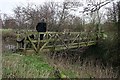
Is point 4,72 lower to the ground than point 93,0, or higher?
lower

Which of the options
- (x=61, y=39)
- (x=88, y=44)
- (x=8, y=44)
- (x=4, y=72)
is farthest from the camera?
(x=88, y=44)

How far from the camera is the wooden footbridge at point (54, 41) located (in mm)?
13305

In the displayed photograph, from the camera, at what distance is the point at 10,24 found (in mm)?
29062

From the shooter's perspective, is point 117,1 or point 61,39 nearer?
point 61,39

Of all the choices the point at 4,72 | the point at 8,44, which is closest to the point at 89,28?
the point at 8,44

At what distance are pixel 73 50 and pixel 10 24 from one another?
1295 cm

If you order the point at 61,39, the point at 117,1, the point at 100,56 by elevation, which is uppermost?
the point at 117,1

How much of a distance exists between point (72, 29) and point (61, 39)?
10.8m

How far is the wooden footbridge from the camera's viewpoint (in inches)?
524

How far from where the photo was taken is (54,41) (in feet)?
48.9

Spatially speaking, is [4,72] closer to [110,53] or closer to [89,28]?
[110,53]

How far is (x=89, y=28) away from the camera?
25250 mm

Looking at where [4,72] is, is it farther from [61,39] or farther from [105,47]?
[105,47]

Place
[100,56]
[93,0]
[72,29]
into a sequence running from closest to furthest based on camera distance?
[100,56], [93,0], [72,29]
